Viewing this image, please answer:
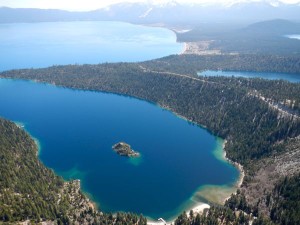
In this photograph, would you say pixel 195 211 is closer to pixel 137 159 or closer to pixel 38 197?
pixel 137 159

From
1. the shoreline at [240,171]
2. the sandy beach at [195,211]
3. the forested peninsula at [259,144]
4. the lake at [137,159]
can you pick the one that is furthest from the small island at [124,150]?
the sandy beach at [195,211]

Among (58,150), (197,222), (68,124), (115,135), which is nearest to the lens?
(197,222)

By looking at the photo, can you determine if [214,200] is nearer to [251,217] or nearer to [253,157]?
[251,217]

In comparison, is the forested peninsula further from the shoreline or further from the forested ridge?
the forested ridge

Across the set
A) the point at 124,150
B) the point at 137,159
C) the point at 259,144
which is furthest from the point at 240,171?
the point at 124,150

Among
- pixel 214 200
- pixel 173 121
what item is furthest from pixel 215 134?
pixel 214 200

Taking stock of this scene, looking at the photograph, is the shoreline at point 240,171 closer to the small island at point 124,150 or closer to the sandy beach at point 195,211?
the sandy beach at point 195,211
